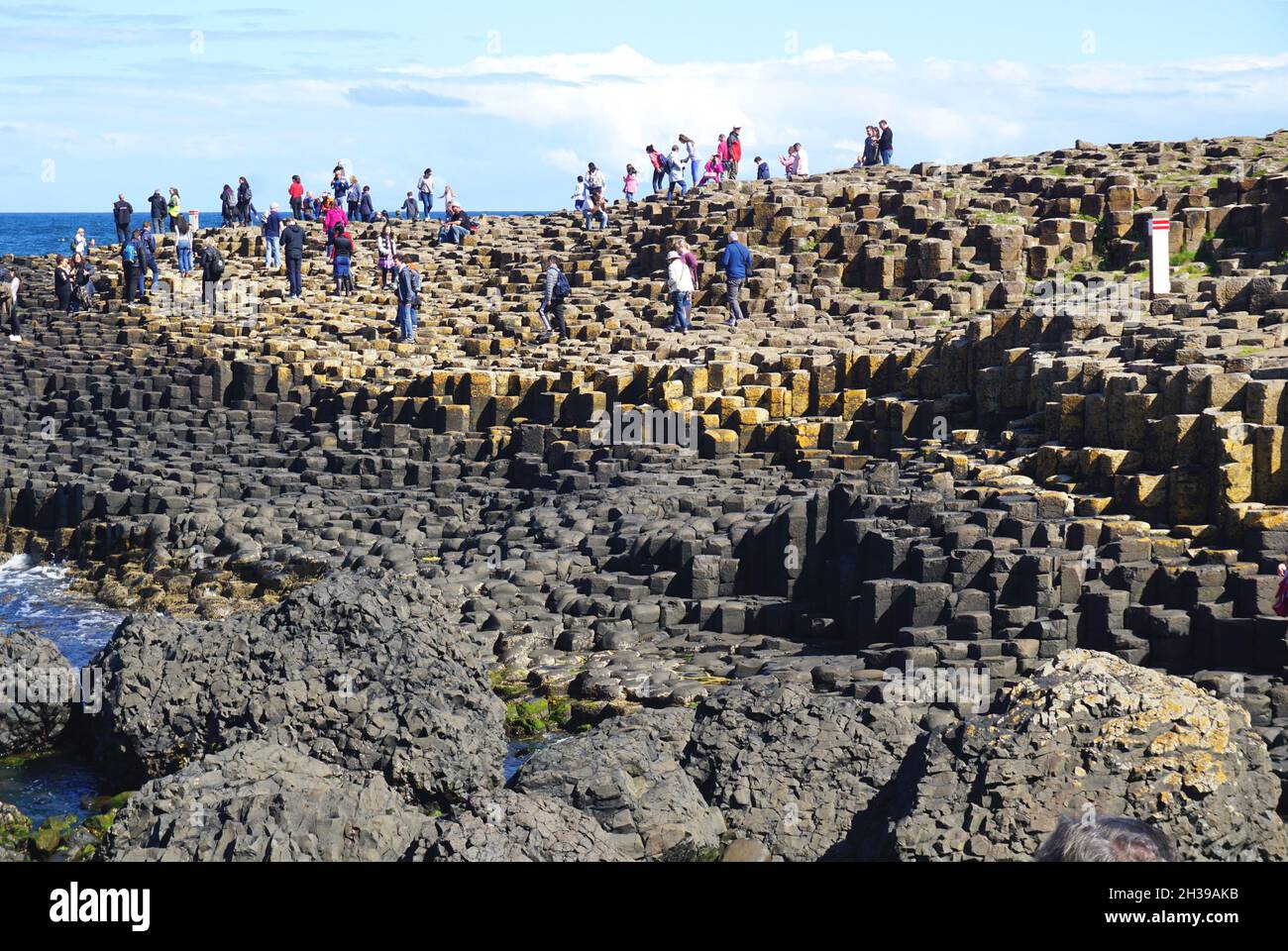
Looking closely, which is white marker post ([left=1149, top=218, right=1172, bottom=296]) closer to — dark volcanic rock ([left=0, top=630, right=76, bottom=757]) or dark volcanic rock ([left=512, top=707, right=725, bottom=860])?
dark volcanic rock ([left=512, top=707, right=725, bottom=860])

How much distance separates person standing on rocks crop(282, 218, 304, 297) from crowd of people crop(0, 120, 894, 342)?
2 centimetres

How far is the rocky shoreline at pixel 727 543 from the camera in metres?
9.85

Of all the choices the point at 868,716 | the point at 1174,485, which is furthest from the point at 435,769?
the point at 1174,485

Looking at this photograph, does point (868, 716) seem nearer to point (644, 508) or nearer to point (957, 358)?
point (644, 508)

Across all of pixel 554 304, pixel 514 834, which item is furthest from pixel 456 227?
pixel 514 834

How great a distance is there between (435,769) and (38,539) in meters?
15.5

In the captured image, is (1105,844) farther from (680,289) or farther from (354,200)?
(354,200)

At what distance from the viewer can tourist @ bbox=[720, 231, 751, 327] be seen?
30.5 m

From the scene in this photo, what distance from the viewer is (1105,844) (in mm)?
4645

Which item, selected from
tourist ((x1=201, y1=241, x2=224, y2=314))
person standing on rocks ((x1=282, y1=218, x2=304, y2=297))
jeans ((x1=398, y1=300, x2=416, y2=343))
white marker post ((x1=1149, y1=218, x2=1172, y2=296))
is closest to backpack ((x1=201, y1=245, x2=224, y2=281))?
tourist ((x1=201, y1=241, x2=224, y2=314))

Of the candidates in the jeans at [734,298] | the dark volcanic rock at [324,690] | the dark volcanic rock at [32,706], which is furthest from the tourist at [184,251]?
the dark volcanic rock at [324,690]

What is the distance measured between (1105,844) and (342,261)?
114 feet

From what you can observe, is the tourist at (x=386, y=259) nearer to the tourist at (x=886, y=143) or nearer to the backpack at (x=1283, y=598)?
the tourist at (x=886, y=143)

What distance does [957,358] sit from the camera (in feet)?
77.7
